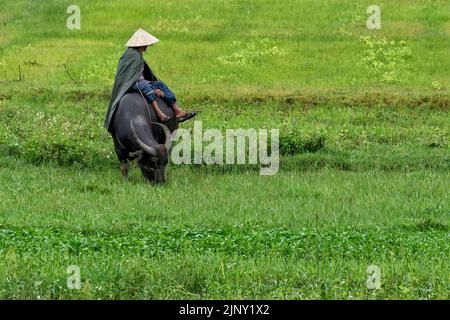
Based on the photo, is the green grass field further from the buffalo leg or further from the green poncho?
the green poncho

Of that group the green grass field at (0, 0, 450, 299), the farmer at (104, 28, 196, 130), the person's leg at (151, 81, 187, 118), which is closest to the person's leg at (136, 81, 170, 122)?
the farmer at (104, 28, 196, 130)

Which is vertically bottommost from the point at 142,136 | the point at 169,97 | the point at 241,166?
the point at 241,166

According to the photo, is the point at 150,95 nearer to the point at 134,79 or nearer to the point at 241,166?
the point at 134,79

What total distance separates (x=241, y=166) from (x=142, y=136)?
1.38m

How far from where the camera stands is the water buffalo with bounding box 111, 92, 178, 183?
1343 cm

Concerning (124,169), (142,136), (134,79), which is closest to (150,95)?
(134,79)

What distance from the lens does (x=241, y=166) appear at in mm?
14328

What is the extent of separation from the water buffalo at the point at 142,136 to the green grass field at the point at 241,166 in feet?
0.81

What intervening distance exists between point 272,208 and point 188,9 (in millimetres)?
11415

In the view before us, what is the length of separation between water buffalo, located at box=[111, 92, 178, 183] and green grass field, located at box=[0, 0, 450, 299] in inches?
9.7

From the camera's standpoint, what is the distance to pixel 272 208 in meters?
11.9

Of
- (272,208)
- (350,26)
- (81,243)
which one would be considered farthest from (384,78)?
(81,243)
